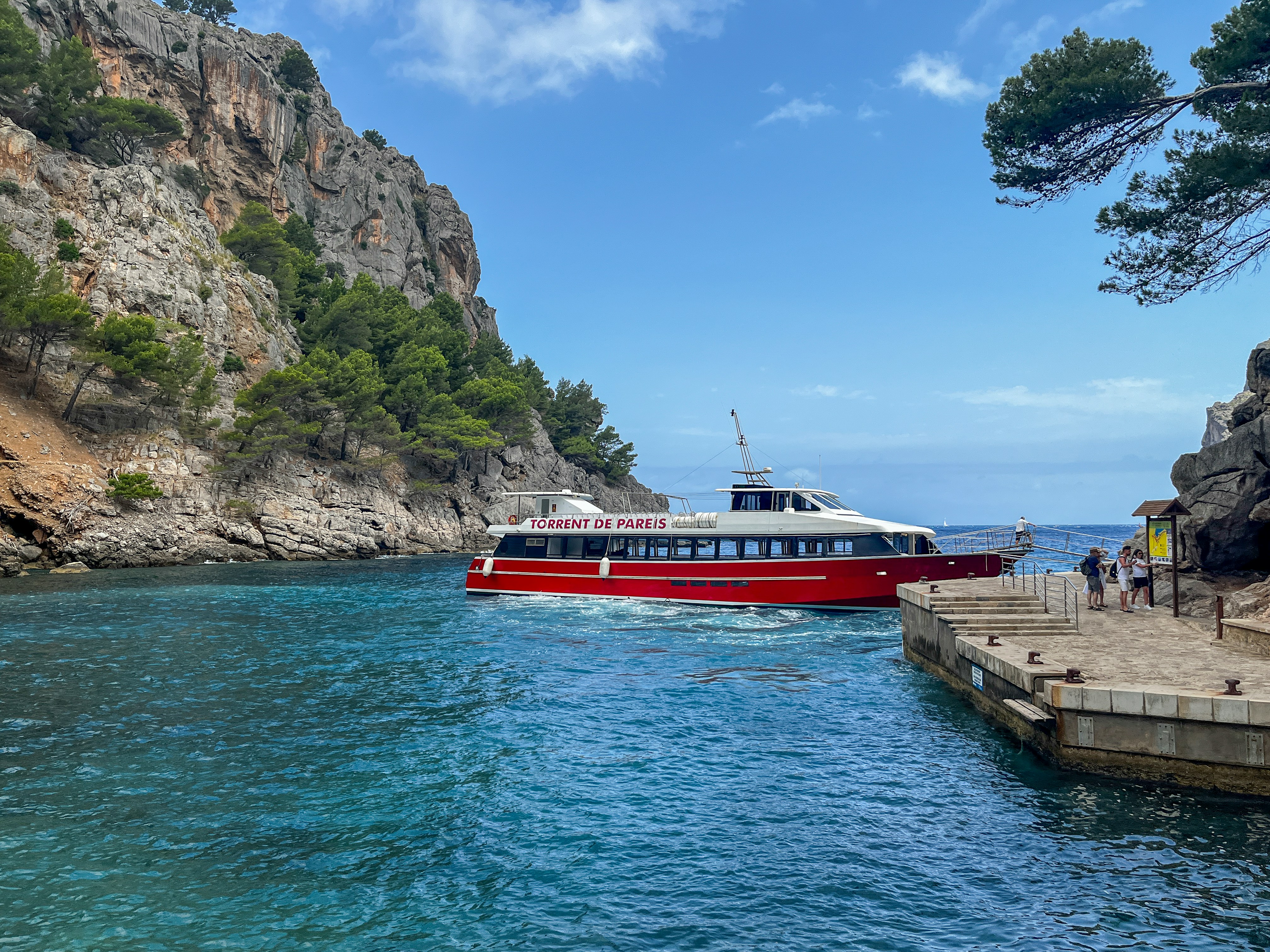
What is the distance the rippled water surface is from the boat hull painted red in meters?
10.1

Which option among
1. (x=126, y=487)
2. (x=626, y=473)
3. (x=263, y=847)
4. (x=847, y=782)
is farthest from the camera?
(x=626, y=473)

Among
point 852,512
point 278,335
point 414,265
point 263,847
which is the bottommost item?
point 263,847

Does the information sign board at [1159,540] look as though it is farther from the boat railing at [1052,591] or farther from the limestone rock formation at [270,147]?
the limestone rock formation at [270,147]

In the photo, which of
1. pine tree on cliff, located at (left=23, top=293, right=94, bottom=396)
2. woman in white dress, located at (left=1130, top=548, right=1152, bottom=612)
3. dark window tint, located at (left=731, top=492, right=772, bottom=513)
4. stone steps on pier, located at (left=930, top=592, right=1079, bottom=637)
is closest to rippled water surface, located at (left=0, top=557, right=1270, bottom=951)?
stone steps on pier, located at (left=930, top=592, right=1079, bottom=637)

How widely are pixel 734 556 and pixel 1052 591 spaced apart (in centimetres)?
1140

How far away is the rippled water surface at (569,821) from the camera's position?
22.0ft

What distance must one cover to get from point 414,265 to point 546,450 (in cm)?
3600

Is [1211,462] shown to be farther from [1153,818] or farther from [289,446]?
[289,446]

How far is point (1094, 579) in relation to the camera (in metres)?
19.1

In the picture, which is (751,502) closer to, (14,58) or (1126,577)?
(1126,577)

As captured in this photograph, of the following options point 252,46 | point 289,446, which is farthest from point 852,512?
point 252,46

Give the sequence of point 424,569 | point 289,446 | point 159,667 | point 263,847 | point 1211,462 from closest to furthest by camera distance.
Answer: point 263,847
point 159,667
point 1211,462
point 424,569
point 289,446

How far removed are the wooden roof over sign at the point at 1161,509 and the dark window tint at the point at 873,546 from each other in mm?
9018

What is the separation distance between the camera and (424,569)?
144ft
